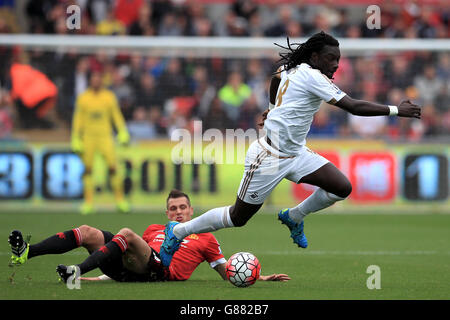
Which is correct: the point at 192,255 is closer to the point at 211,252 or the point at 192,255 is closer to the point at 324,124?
the point at 211,252

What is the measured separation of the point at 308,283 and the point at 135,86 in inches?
417

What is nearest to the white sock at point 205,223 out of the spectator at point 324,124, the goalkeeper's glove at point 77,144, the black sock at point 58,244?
the black sock at point 58,244

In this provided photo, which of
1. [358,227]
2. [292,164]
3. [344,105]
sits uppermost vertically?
[344,105]

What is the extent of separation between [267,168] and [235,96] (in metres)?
9.85

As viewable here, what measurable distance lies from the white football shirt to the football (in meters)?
1.09

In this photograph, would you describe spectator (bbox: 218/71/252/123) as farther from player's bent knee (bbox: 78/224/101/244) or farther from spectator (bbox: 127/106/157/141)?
player's bent knee (bbox: 78/224/101/244)

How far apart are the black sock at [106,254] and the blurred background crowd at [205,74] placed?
9.96 m

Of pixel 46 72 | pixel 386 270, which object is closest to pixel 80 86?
pixel 46 72

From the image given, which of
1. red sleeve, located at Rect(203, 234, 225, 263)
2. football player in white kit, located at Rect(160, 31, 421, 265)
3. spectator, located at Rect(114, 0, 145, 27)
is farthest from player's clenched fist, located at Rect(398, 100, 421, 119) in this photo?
spectator, located at Rect(114, 0, 145, 27)

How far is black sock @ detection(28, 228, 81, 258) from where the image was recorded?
722 cm

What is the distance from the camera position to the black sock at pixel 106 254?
22.5 ft

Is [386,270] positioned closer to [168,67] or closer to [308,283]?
[308,283]

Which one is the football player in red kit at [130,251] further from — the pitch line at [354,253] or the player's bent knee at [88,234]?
the pitch line at [354,253]

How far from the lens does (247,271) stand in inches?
281
